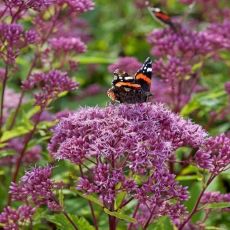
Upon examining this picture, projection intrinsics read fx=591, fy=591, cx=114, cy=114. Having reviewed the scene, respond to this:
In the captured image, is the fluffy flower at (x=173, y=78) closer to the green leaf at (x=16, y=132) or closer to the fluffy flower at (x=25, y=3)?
the green leaf at (x=16, y=132)

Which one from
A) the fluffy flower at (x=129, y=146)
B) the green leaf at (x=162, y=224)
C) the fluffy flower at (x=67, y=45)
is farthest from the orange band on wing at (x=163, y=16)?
the green leaf at (x=162, y=224)

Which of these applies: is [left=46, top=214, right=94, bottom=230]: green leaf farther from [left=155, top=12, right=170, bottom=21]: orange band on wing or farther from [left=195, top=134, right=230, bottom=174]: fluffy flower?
[left=155, top=12, right=170, bottom=21]: orange band on wing

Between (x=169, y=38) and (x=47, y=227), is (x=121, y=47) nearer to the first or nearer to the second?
(x=169, y=38)

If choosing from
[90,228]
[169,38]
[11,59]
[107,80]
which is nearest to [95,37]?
[107,80]

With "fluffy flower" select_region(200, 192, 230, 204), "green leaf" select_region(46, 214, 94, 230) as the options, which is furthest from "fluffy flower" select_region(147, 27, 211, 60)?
"green leaf" select_region(46, 214, 94, 230)

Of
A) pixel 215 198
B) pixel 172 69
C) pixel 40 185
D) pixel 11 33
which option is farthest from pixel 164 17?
pixel 40 185
